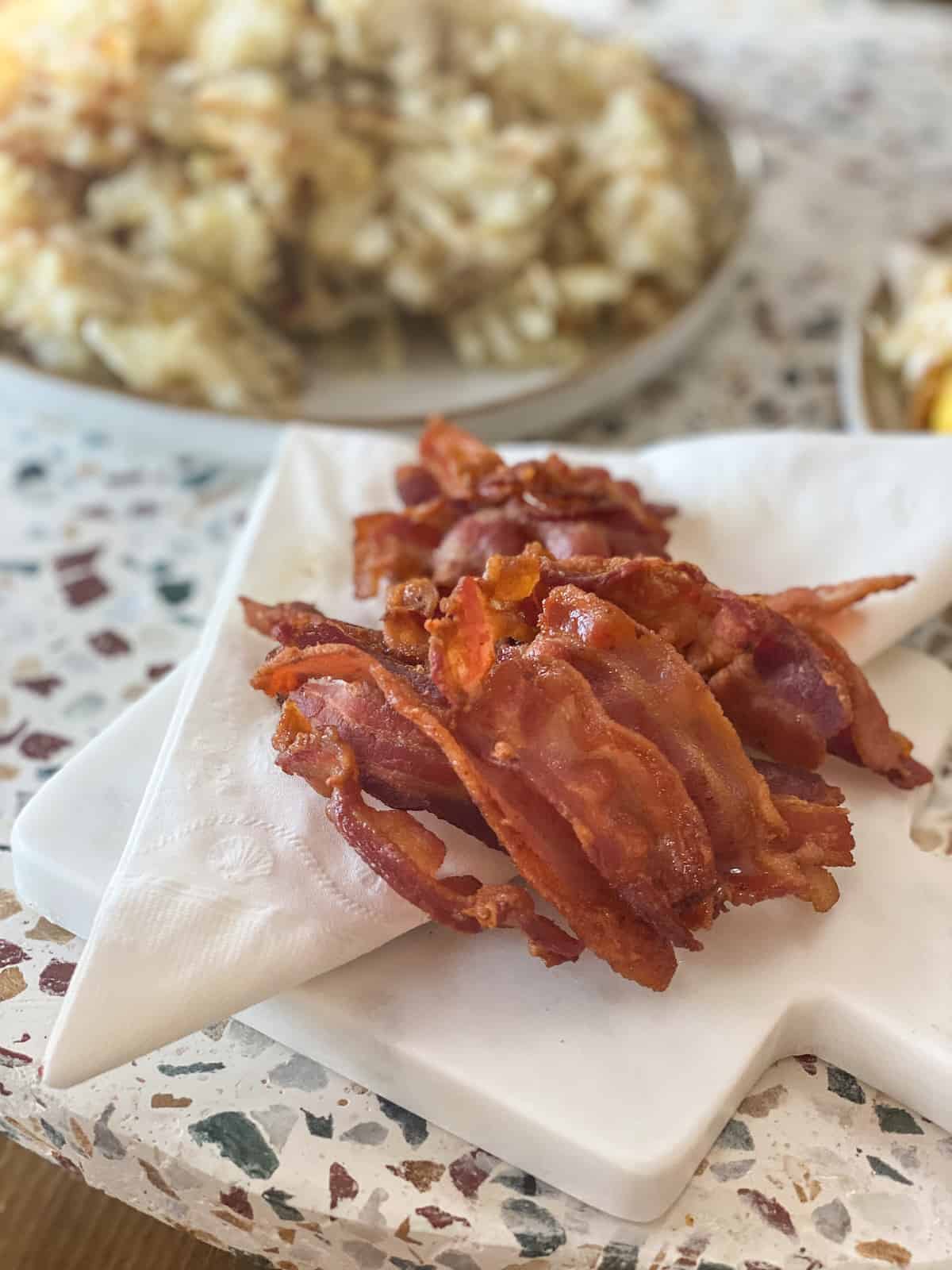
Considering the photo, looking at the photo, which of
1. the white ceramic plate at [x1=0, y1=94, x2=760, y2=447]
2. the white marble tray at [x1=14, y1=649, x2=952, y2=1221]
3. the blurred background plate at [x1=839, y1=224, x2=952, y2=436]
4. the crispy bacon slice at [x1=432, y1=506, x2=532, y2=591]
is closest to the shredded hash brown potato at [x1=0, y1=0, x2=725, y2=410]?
the white ceramic plate at [x1=0, y1=94, x2=760, y2=447]

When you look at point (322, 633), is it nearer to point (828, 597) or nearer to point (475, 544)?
point (475, 544)

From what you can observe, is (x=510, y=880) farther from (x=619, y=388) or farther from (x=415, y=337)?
(x=415, y=337)

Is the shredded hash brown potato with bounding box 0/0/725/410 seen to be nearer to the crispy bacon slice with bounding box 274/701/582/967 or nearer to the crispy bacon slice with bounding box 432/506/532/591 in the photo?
the crispy bacon slice with bounding box 432/506/532/591

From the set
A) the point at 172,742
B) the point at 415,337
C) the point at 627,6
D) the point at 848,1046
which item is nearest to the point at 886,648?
the point at 848,1046

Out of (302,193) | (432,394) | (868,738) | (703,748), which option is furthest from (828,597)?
(302,193)

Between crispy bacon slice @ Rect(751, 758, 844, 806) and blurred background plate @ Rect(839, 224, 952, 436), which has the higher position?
blurred background plate @ Rect(839, 224, 952, 436)
